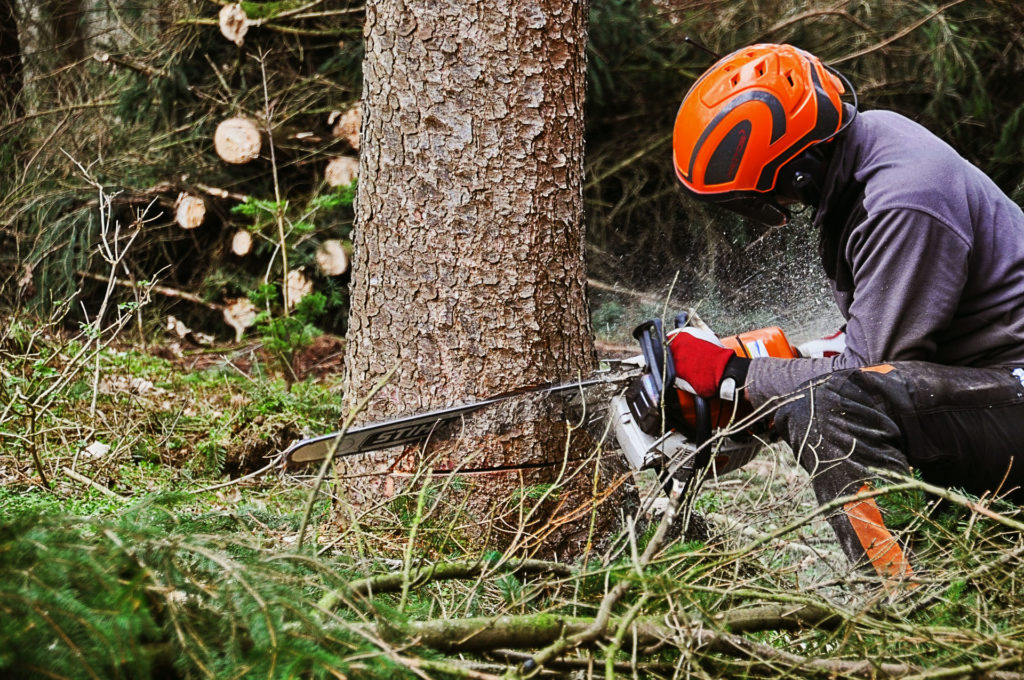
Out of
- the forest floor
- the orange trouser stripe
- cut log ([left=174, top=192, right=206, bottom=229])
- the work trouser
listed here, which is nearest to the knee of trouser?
the work trouser

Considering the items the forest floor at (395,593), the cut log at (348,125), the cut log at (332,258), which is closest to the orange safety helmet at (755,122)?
the forest floor at (395,593)

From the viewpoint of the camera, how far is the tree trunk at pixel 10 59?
7488 millimetres

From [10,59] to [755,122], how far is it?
7.47 meters

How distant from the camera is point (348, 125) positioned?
5.98 m

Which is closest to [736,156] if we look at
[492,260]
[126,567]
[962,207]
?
[962,207]

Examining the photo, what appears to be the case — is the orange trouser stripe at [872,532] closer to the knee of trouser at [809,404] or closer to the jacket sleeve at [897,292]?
the knee of trouser at [809,404]

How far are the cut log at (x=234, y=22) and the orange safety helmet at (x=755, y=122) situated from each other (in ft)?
13.9

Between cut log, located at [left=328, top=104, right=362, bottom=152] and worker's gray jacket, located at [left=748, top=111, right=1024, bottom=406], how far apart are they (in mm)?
3941

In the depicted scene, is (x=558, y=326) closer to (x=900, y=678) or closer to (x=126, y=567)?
(x=900, y=678)

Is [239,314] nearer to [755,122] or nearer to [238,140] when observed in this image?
[238,140]

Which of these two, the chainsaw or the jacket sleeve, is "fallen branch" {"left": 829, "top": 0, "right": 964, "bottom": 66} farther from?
the chainsaw

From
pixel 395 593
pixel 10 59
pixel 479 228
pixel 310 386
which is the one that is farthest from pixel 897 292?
pixel 10 59

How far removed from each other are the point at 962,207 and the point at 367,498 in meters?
2.06

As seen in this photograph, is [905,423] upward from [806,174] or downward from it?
downward
